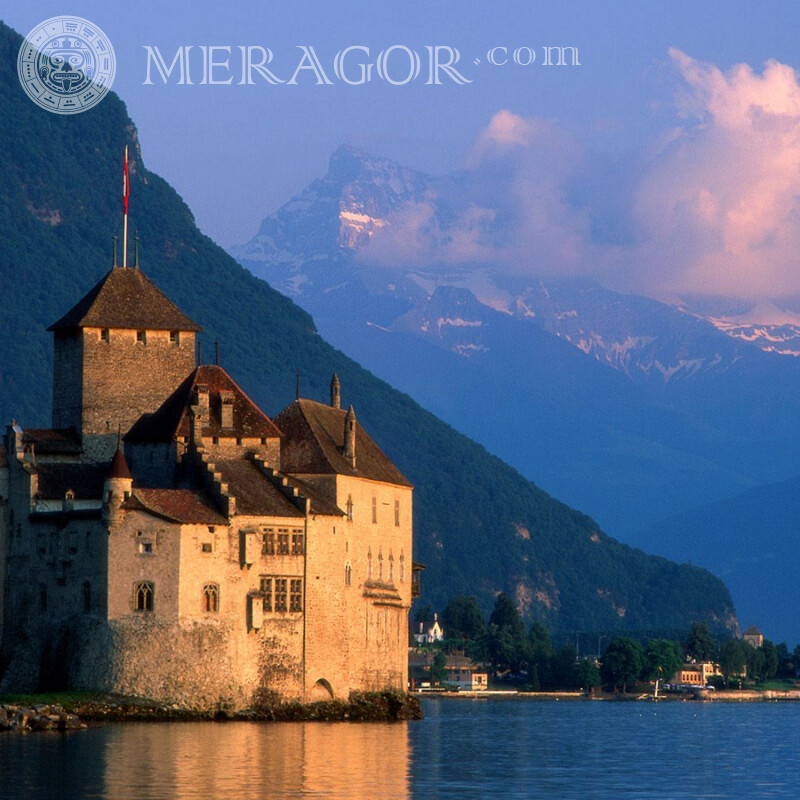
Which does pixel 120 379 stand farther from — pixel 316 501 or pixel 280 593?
pixel 280 593

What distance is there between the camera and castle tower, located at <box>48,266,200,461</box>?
110 metres

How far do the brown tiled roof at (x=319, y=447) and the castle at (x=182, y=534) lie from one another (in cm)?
11

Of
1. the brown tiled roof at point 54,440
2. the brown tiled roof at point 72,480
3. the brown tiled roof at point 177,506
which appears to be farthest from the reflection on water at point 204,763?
the brown tiled roof at point 54,440

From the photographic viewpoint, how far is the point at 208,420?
345 feet

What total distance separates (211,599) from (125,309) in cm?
1768

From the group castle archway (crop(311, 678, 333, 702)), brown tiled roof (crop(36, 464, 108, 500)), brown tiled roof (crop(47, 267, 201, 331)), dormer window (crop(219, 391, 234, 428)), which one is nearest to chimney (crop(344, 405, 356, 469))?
dormer window (crop(219, 391, 234, 428))

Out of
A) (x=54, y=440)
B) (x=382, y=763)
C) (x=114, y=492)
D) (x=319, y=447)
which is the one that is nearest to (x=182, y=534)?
(x=114, y=492)

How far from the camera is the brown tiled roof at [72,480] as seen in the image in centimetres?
10488

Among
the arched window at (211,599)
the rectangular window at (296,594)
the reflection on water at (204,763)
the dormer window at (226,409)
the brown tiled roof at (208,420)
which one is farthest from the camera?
the dormer window at (226,409)

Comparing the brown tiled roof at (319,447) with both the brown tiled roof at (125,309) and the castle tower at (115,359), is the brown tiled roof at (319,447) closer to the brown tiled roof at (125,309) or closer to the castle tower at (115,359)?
the castle tower at (115,359)

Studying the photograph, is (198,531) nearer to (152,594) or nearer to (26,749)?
(152,594)

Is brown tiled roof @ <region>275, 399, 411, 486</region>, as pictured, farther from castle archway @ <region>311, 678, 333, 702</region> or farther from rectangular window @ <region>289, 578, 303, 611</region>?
castle archway @ <region>311, 678, 333, 702</region>

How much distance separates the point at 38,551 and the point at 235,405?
442 inches

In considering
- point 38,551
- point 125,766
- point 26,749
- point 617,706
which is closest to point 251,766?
point 125,766
